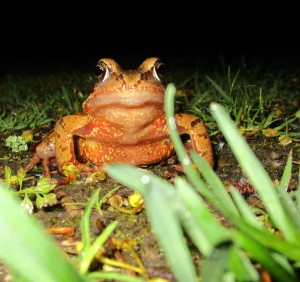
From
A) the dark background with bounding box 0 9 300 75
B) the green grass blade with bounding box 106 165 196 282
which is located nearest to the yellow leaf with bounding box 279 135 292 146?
the green grass blade with bounding box 106 165 196 282

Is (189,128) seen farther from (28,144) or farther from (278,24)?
(278,24)

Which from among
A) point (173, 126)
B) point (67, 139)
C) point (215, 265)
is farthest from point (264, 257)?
point (67, 139)

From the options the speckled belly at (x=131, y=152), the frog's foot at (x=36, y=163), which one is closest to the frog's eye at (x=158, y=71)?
the speckled belly at (x=131, y=152)

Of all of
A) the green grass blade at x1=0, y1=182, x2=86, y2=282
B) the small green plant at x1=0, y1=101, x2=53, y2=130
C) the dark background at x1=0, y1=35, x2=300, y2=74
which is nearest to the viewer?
the green grass blade at x1=0, y1=182, x2=86, y2=282

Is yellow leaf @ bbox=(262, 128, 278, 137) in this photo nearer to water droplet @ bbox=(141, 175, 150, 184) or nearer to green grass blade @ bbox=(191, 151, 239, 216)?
green grass blade @ bbox=(191, 151, 239, 216)

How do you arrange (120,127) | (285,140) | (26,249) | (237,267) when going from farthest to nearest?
(285,140)
(120,127)
(237,267)
(26,249)

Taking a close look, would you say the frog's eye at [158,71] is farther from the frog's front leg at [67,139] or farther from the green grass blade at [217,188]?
the green grass blade at [217,188]

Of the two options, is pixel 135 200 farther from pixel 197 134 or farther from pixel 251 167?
pixel 197 134
